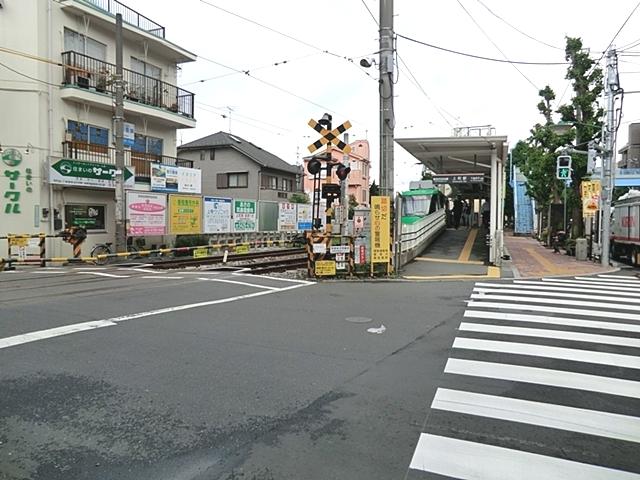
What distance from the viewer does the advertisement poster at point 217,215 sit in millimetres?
23891

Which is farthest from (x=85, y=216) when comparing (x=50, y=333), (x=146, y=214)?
(x=50, y=333)

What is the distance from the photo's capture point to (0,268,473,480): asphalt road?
343 cm

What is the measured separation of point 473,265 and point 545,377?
1240 cm

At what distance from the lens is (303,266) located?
18.2 metres

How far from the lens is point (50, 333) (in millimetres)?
6883

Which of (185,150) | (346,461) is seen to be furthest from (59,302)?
(185,150)

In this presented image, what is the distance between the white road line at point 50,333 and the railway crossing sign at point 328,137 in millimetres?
8148

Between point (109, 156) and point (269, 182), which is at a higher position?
point (269, 182)

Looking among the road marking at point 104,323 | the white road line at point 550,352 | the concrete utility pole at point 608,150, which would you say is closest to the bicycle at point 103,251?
the road marking at point 104,323

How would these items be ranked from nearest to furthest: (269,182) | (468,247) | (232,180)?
(468,247) < (232,180) < (269,182)

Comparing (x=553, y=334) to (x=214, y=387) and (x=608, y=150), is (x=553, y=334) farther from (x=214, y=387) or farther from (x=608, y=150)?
(x=608, y=150)

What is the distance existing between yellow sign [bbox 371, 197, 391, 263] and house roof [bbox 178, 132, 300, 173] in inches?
999

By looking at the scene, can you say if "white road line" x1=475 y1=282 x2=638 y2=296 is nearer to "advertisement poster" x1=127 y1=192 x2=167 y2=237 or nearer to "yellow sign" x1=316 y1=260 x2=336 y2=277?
"yellow sign" x1=316 y1=260 x2=336 y2=277

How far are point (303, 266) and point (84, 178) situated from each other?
993 centimetres
